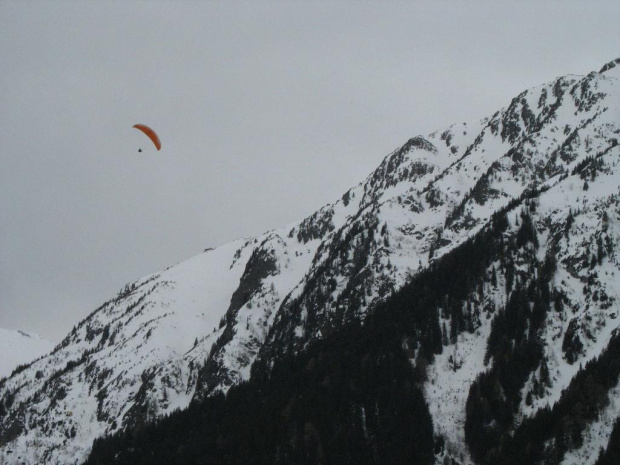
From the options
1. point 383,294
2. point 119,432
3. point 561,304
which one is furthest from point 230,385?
point 561,304

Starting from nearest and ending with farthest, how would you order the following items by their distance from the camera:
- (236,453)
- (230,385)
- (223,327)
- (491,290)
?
(236,453) < (491,290) < (230,385) < (223,327)

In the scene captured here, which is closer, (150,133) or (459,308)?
(150,133)

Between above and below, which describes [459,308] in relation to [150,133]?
below

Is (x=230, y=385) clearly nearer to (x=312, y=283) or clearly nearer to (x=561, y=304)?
(x=312, y=283)

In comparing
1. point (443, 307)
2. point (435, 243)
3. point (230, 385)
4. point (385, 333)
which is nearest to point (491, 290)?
point (443, 307)

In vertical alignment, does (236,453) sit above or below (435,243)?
below

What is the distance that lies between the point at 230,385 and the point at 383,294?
156 feet

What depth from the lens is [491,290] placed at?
119688mm

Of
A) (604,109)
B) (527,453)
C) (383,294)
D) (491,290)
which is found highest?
(604,109)

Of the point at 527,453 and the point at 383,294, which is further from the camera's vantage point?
the point at 383,294

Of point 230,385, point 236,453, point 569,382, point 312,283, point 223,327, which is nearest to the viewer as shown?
point 569,382

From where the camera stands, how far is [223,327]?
189875 millimetres

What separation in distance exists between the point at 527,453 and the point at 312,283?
9118 cm

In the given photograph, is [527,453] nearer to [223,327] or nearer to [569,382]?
[569,382]
